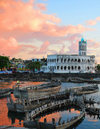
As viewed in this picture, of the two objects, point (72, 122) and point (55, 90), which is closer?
point (72, 122)

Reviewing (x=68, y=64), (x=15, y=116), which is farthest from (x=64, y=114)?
(x=68, y=64)

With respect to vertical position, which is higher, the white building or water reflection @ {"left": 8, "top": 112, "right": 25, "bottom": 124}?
the white building

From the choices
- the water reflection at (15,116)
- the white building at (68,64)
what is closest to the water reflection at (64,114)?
the water reflection at (15,116)

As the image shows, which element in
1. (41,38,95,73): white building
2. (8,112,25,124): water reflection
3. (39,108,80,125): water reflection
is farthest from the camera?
(41,38,95,73): white building

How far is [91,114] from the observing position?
40.1 m

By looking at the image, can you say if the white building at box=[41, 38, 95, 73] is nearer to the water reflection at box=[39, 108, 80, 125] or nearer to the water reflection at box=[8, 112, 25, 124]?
the water reflection at box=[39, 108, 80, 125]

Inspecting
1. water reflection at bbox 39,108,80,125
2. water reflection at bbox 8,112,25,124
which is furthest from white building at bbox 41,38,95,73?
water reflection at bbox 8,112,25,124

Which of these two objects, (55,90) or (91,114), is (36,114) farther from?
(55,90)

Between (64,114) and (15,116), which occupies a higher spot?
(15,116)

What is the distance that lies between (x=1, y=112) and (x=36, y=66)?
152m

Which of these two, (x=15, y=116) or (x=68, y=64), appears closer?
(x=15, y=116)

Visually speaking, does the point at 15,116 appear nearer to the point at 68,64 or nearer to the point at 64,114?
the point at 64,114

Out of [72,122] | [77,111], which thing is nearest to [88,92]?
[77,111]

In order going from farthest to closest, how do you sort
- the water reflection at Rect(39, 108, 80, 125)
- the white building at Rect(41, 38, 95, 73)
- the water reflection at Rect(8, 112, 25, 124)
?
the white building at Rect(41, 38, 95, 73), the water reflection at Rect(39, 108, 80, 125), the water reflection at Rect(8, 112, 25, 124)
